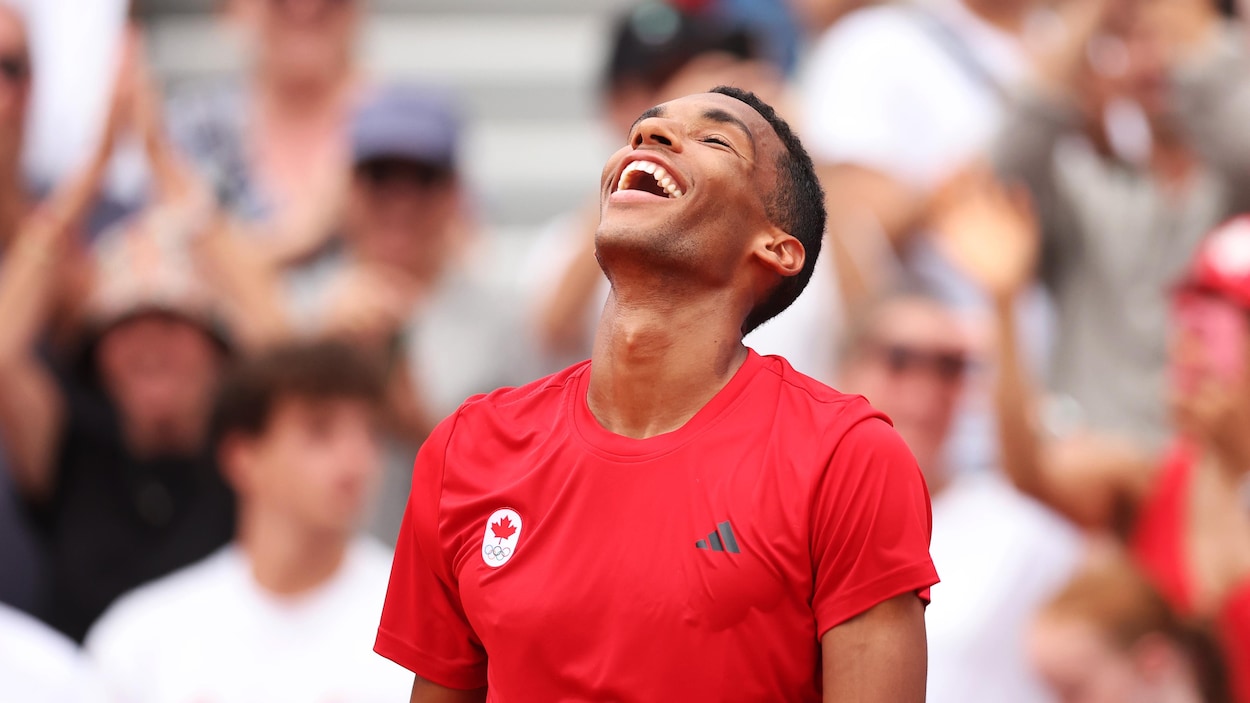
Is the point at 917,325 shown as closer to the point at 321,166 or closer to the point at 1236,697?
the point at 1236,697

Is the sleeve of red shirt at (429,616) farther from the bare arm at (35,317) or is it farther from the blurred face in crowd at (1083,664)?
the bare arm at (35,317)

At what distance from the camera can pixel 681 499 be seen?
177 centimetres

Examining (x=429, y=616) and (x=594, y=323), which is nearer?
(x=429, y=616)

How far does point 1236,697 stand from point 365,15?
467cm

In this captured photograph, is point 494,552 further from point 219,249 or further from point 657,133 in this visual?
point 219,249

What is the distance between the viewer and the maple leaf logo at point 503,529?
184 cm

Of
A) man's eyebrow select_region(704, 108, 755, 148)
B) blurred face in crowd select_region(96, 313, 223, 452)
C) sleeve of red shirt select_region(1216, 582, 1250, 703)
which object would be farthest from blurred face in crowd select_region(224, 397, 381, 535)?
man's eyebrow select_region(704, 108, 755, 148)

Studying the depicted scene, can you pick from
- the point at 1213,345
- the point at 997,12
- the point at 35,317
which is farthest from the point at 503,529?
the point at 997,12

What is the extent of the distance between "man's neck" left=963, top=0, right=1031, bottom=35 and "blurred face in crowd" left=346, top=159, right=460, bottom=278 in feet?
6.04

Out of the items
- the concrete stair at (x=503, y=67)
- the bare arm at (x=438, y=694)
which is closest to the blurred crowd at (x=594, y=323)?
the concrete stair at (x=503, y=67)

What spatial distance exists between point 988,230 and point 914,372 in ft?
1.47

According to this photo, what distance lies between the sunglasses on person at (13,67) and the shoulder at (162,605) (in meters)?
1.61

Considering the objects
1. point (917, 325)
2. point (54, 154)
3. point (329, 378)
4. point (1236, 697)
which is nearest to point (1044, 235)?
point (917, 325)

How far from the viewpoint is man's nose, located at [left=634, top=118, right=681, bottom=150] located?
1.86 m
